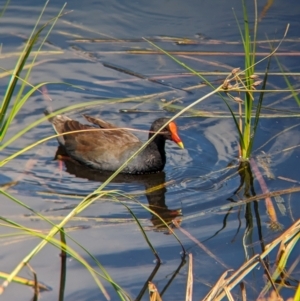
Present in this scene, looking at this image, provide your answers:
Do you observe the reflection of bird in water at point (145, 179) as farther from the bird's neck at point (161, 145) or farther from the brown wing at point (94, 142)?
the bird's neck at point (161, 145)

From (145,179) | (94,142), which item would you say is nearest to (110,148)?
(94,142)

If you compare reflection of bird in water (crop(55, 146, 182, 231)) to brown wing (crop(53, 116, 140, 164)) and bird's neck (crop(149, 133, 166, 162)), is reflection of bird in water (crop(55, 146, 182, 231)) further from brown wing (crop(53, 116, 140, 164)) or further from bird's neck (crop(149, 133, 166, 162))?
bird's neck (crop(149, 133, 166, 162))

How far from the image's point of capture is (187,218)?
Answer: 6.50 meters

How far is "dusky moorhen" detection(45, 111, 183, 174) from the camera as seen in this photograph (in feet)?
26.1

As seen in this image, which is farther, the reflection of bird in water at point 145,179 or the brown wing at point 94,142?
the brown wing at point 94,142

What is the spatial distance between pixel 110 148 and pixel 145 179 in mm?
513

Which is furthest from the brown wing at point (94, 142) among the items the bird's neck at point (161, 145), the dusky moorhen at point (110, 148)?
the bird's neck at point (161, 145)

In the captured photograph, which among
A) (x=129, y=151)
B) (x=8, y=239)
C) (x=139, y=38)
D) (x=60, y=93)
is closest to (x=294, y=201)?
(x=129, y=151)

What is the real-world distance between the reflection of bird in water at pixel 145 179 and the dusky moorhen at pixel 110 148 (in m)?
0.06

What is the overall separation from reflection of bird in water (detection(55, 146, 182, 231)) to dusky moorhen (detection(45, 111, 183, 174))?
6 centimetres

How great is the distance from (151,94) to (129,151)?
988mm

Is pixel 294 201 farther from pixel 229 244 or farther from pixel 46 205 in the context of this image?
pixel 46 205

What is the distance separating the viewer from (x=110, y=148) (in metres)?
8.05

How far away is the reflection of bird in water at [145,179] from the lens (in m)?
6.86
